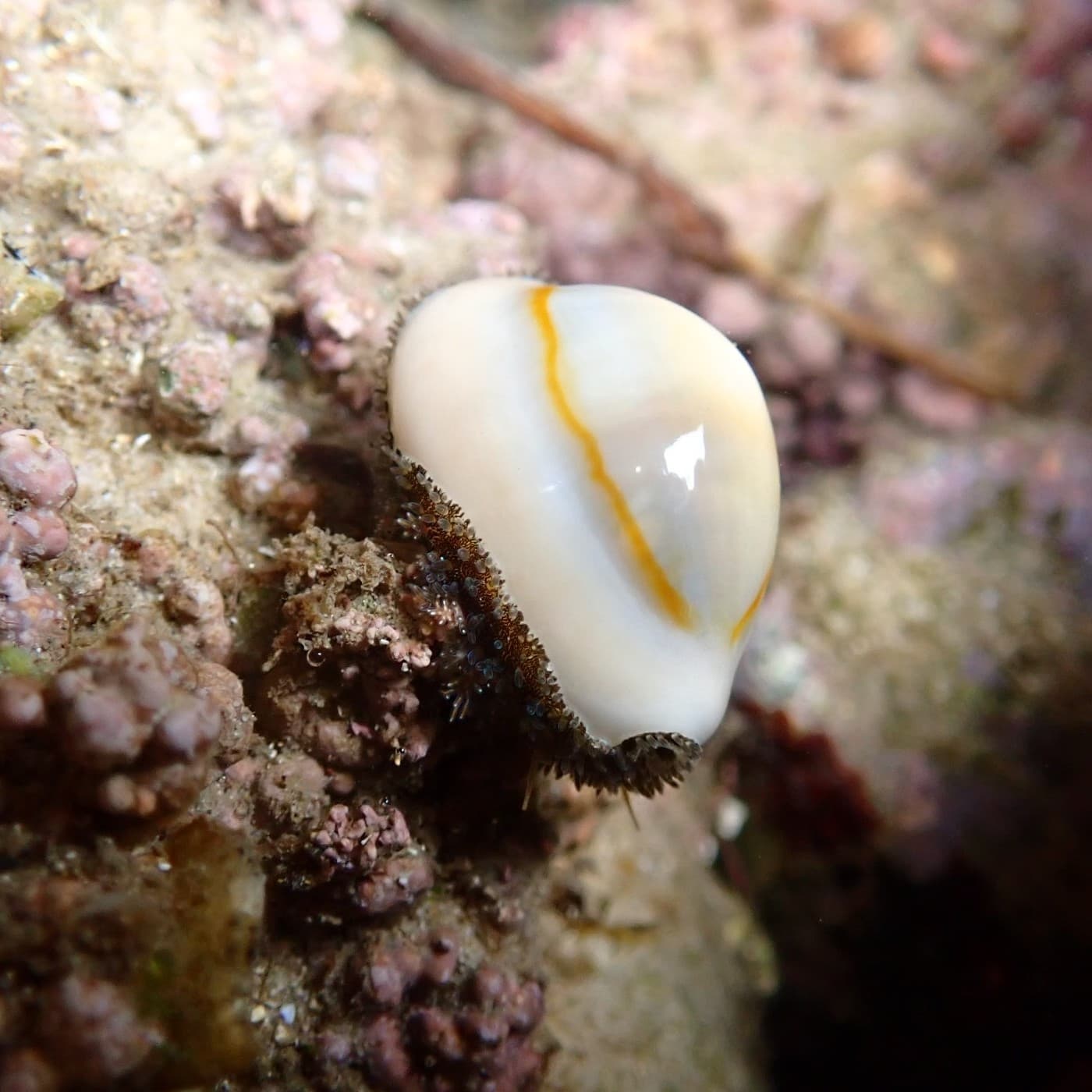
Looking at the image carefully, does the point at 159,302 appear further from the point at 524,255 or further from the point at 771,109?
the point at 771,109

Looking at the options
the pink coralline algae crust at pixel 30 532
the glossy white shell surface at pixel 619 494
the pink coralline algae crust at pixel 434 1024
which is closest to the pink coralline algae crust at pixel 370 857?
the pink coralline algae crust at pixel 434 1024

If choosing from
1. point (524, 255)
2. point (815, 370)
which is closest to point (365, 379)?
point (524, 255)

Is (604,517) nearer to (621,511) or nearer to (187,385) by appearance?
(621,511)

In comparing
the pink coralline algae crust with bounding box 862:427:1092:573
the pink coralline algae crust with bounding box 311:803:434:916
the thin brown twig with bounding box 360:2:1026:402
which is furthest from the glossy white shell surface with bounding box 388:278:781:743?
the pink coralline algae crust with bounding box 862:427:1092:573

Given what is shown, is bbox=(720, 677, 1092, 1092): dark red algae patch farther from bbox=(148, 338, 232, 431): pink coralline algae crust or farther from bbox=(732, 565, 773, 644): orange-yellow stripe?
bbox=(148, 338, 232, 431): pink coralline algae crust

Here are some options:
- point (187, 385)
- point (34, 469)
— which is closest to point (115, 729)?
point (34, 469)

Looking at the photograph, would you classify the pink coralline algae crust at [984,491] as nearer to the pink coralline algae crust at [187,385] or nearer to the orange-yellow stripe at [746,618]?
the orange-yellow stripe at [746,618]
